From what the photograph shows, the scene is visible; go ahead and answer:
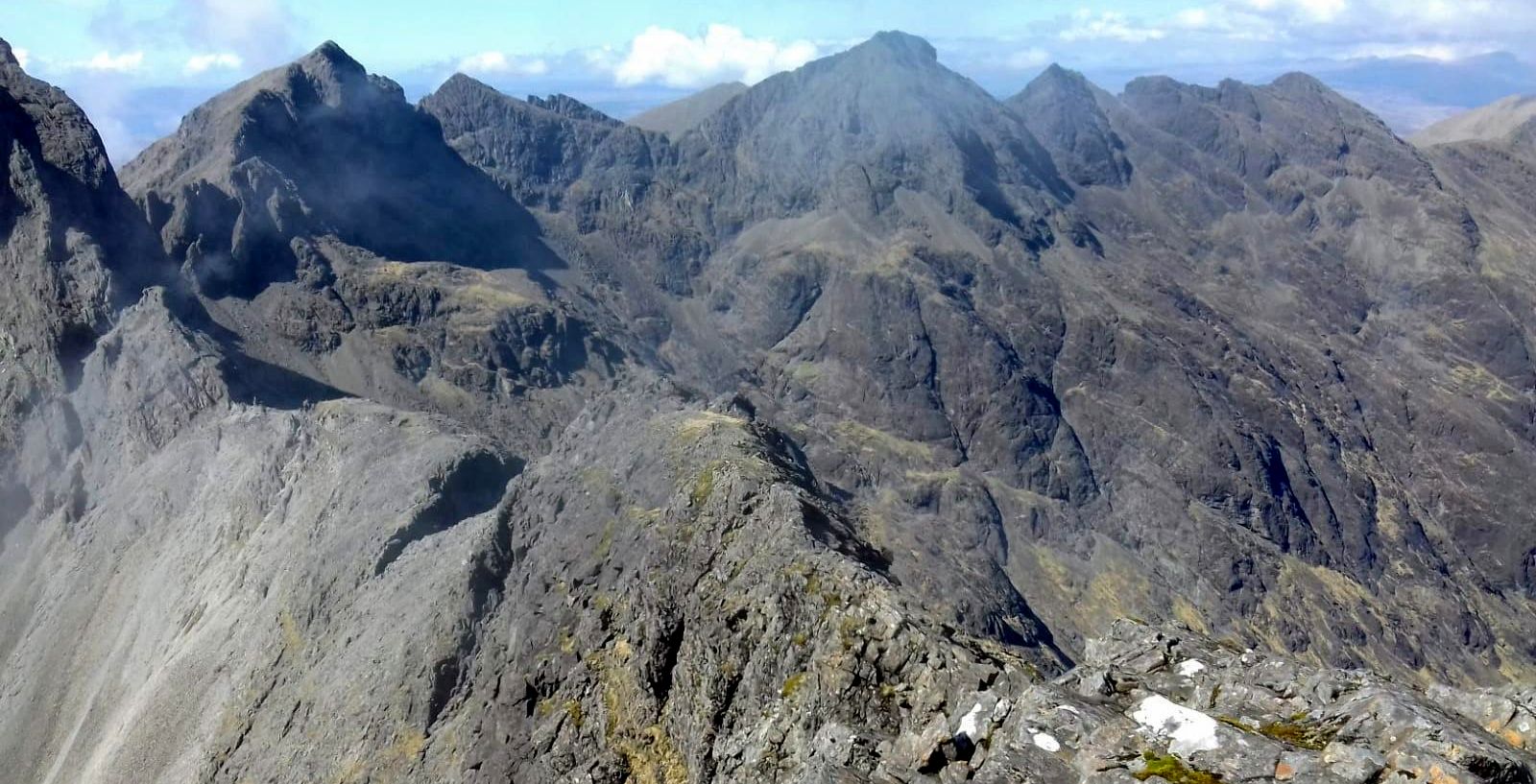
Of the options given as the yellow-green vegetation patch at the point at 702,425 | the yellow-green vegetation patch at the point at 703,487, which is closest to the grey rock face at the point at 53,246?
the yellow-green vegetation patch at the point at 702,425

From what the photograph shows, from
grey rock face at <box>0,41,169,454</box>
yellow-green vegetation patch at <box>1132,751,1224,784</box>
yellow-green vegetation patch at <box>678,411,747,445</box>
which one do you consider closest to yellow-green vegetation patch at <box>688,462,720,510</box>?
yellow-green vegetation patch at <box>678,411,747,445</box>

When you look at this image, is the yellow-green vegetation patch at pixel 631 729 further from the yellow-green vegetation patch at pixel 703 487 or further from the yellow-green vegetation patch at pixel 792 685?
the yellow-green vegetation patch at pixel 703 487

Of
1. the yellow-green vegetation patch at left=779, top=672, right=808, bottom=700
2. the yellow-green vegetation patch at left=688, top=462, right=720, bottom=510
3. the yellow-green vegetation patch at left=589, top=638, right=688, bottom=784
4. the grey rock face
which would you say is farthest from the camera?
the grey rock face

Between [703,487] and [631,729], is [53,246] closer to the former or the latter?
[703,487]

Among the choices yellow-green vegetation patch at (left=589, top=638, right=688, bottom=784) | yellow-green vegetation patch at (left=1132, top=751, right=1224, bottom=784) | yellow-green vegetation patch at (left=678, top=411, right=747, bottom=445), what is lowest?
yellow-green vegetation patch at (left=589, top=638, right=688, bottom=784)

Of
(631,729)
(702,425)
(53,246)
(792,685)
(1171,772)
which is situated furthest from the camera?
(53,246)

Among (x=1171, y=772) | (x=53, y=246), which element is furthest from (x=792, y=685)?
(x=53, y=246)

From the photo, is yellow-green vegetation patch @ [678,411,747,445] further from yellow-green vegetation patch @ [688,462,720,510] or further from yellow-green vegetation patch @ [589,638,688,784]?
yellow-green vegetation patch @ [589,638,688,784]

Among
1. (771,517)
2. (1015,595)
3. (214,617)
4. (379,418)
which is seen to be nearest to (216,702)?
(214,617)
